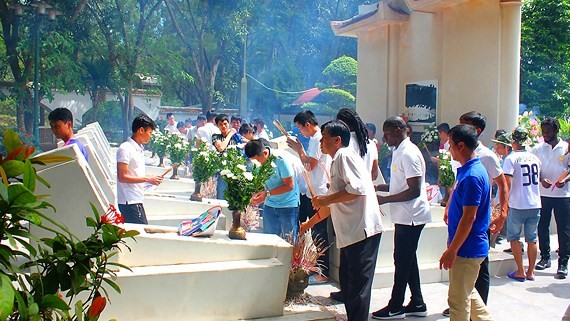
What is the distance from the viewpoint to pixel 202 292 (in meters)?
4.16

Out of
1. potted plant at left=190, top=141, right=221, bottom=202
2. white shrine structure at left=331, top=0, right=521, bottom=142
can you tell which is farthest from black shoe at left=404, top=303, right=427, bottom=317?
white shrine structure at left=331, top=0, right=521, bottom=142

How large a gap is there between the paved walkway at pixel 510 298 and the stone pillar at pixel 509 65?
453cm

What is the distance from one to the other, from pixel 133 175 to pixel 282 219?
5.45 feet

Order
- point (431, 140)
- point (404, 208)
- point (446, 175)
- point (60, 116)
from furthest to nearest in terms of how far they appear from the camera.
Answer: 1. point (431, 140)
2. point (446, 175)
3. point (60, 116)
4. point (404, 208)

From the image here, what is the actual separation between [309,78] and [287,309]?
32.6 meters

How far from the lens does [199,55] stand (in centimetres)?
2816

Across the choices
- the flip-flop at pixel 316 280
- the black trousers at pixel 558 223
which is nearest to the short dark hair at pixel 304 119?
the flip-flop at pixel 316 280

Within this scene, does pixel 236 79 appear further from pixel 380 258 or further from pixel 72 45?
pixel 380 258

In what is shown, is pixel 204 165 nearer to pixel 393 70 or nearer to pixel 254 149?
pixel 254 149

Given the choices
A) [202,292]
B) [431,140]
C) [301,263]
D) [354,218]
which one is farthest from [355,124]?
[431,140]

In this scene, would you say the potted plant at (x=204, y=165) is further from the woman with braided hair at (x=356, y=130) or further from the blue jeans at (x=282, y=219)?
the woman with braided hair at (x=356, y=130)

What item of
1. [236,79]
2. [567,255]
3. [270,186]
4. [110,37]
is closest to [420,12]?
[567,255]

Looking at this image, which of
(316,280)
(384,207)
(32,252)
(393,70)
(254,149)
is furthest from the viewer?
(393,70)

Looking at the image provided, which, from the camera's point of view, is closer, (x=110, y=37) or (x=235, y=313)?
(x=235, y=313)
